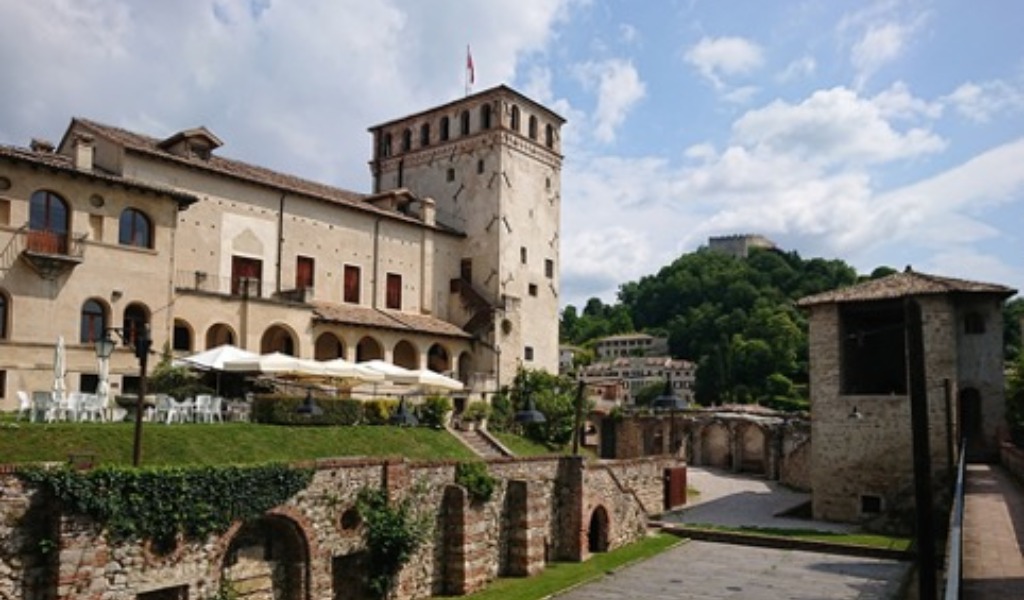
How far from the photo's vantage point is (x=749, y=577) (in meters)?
23.4

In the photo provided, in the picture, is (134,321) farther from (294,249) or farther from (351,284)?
(351,284)

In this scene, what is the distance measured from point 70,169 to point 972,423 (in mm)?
33528

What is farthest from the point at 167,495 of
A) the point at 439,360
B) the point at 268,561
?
the point at 439,360

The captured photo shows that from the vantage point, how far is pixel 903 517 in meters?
29.8

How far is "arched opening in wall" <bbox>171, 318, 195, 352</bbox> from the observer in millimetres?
31359

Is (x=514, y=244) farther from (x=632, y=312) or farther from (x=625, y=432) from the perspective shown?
(x=632, y=312)

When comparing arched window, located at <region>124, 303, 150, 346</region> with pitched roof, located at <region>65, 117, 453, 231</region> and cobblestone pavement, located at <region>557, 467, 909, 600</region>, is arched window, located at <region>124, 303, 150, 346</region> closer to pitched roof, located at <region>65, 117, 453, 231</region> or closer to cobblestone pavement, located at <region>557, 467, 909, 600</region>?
pitched roof, located at <region>65, 117, 453, 231</region>

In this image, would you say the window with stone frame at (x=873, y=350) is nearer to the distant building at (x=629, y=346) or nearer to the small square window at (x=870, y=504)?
the small square window at (x=870, y=504)

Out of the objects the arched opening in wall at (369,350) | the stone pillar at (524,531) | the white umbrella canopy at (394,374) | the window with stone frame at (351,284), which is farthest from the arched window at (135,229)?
the stone pillar at (524,531)

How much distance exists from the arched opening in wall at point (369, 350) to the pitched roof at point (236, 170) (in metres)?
6.69

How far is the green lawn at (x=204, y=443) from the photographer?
59.4ft

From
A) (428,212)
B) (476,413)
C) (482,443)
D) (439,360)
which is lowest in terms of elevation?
(482,443)

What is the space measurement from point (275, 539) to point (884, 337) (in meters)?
27.8

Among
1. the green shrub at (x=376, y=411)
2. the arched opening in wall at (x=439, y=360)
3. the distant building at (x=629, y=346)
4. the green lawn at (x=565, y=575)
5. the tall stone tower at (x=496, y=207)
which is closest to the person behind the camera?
the green lawn at (x=565, y=575)
